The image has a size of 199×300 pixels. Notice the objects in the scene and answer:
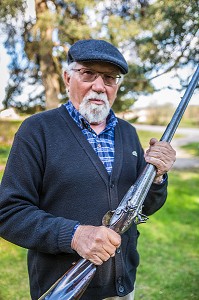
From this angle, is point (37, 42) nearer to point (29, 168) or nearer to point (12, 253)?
point (12, 253)

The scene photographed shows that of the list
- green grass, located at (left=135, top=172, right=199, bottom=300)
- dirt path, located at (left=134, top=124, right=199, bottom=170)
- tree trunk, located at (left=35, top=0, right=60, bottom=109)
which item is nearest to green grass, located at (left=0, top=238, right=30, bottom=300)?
green grass, located at (left=135, top=172, right=199, bottom=300)

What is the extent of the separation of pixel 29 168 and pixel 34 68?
5429 millimetres

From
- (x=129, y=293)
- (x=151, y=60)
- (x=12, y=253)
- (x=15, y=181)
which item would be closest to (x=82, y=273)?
(x=15, y=181)

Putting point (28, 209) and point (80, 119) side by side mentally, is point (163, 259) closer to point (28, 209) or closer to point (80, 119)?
point (80, 119)

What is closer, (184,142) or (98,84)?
(98,84)

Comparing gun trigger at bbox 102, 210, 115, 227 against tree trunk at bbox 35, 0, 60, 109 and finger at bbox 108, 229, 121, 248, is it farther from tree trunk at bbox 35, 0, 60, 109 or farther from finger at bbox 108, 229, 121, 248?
tree trunk at bbox 35, 0, 60, 109

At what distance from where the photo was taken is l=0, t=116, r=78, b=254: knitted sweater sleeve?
1.58 metres

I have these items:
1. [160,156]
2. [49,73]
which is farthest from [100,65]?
[49,73]

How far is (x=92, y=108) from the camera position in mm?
1952

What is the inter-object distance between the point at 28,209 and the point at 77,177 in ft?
0.99

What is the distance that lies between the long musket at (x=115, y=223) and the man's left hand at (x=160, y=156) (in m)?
0.03

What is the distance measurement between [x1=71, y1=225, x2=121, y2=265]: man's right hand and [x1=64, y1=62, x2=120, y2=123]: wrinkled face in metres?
0.71

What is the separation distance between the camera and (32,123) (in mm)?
1853

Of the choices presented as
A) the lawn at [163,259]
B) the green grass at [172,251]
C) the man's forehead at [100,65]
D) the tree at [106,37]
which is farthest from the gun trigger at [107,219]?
the tree at [106,37]
